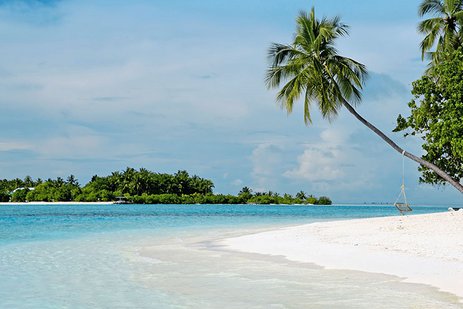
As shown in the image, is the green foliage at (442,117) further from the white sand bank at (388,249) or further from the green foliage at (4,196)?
the green foliage at (4,196)

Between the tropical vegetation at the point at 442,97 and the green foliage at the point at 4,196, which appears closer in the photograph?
the tropical vegetation at the point at 442,97

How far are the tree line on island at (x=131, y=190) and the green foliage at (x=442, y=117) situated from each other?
8488cm

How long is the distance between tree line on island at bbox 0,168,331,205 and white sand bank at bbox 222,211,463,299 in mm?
87765

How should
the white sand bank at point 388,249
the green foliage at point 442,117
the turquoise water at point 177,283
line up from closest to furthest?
the turquoise water at point 177,283, the white sand bank at point 388,249, the green foliage at point 442,117

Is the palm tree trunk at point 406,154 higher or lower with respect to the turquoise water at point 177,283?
higher

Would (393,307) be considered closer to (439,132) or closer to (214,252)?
(214,252)

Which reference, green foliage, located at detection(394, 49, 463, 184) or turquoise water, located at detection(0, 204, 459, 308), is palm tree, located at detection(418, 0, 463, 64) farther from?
turquoise water, located at detection(0, 204, 459, 308)

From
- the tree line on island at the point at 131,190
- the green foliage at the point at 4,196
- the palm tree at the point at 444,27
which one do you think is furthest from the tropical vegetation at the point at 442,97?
the green foliage at the point at 4,196

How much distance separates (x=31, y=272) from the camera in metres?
11.3

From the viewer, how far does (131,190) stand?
347 feet

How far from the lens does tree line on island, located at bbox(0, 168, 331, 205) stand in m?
106

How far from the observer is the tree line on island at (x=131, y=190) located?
10556cm

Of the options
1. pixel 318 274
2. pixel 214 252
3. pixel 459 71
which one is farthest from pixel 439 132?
pixel 318 274

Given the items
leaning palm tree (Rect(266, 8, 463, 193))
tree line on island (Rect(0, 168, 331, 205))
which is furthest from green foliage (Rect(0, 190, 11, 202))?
leaning palm tree (Rect(266, 8, 463, 193))
